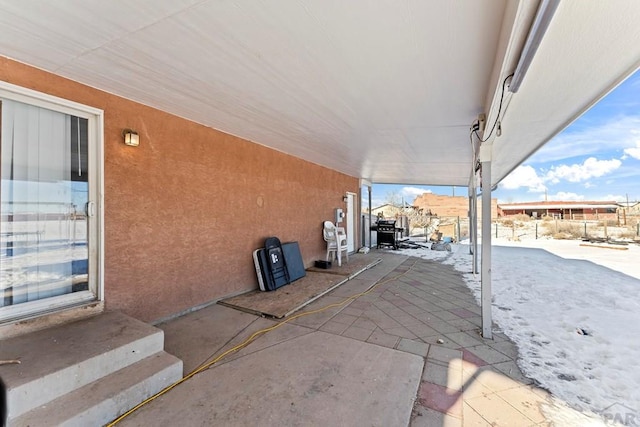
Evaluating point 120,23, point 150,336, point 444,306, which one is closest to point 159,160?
point 120,23

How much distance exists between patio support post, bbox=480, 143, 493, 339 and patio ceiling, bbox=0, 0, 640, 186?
47 centimetres

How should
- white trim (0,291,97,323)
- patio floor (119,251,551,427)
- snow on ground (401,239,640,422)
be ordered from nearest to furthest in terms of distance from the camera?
1. patio floor (119,251,551,427)
2. snow on ground (401,239,640,422)
3. white trim (0,291,97,323)

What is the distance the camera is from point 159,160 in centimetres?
326

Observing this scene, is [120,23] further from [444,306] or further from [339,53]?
[444,306]

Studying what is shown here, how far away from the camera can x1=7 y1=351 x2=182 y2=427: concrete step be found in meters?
1.60

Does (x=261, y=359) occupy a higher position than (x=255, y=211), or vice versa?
(x=255, y=211)

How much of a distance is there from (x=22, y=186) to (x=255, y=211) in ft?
9.27

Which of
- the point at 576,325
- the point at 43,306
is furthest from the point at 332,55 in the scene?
the point at 576,325

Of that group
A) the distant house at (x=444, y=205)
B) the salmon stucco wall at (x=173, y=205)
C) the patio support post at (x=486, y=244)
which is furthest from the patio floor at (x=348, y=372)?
the distant house at (x=444, y=205)

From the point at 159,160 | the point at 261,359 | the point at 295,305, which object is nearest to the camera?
the point at 261,359

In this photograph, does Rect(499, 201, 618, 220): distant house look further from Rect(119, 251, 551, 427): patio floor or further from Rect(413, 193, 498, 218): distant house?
Rect(119, 251, 551, 427): patio floor

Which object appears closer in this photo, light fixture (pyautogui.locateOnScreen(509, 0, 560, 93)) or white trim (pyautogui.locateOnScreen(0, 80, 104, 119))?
light fixture (pyautogui.locateOnScreen(509, 0, 560, 93))

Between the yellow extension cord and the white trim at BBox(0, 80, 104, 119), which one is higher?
the white trim at BBox(0, 80, 104, 119)

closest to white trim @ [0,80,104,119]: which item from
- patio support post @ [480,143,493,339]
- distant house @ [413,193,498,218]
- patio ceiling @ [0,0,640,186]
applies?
patio ceiling @ [0,0,640,186]
